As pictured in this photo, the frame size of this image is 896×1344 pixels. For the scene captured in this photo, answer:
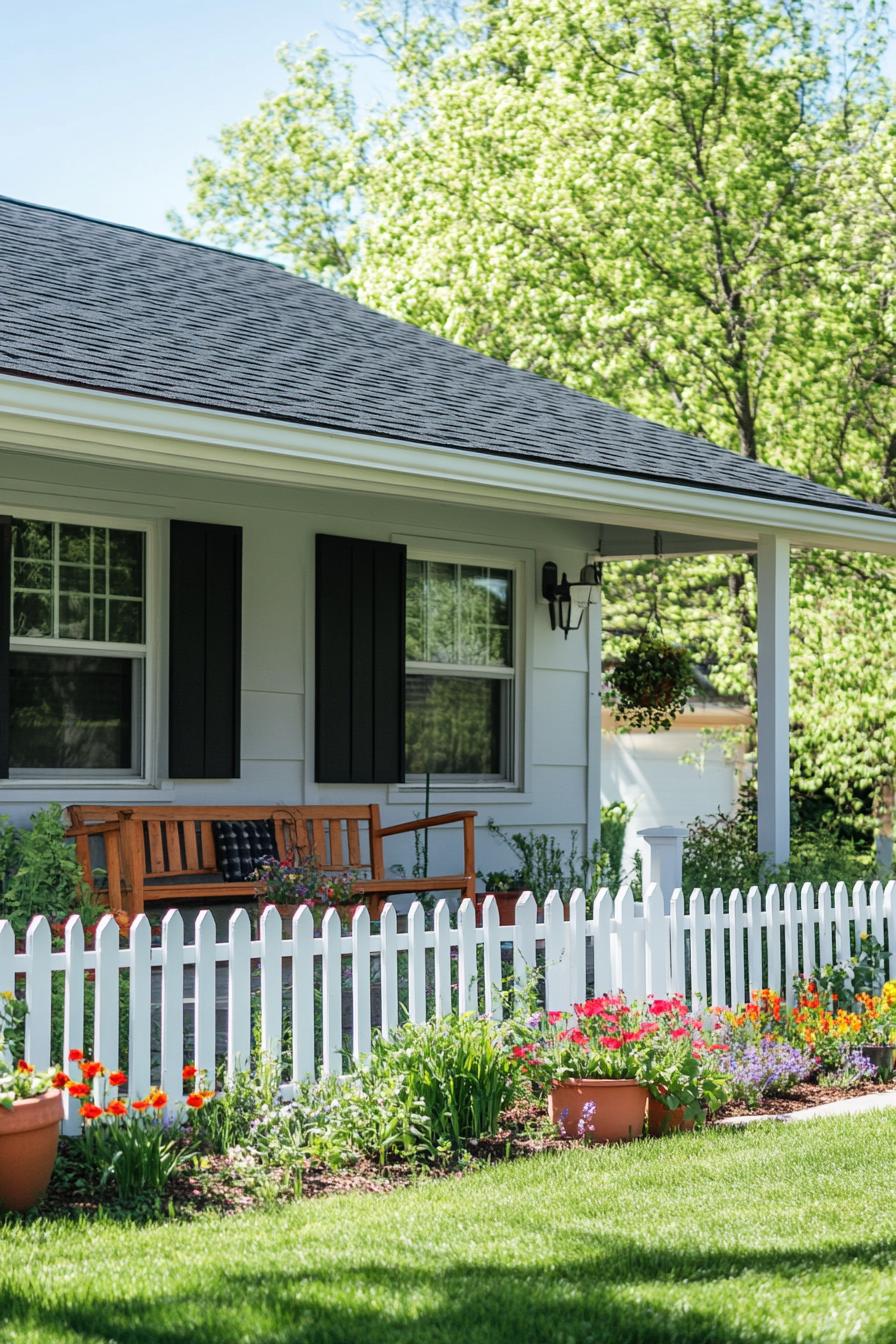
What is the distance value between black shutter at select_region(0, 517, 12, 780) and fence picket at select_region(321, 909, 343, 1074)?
10.8 ft

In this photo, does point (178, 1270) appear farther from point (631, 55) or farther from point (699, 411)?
point (631, 55)

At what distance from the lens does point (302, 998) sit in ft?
17.7

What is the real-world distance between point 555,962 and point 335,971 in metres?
1.09

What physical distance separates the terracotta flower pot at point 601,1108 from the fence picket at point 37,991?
1802 millimetres

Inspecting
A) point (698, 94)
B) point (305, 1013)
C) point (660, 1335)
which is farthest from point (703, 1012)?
point (698, 94)

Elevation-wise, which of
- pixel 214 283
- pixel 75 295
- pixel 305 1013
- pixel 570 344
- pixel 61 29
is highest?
pixel 61 29

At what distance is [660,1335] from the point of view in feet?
11.5

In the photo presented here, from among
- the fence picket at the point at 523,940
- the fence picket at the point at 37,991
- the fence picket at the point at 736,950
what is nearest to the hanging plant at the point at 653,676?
the fence picket at the point at 736,950

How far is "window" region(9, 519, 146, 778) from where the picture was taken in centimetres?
864

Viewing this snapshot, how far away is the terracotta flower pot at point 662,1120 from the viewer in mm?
5602

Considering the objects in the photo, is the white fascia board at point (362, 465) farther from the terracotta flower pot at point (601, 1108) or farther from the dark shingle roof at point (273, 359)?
the terracotta flower pot at point (601, 1108)

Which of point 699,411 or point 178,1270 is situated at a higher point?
point 699,411

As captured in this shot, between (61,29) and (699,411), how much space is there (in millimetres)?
23534

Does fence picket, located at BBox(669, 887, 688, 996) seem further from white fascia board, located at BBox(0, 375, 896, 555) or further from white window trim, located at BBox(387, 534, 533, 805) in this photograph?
white window trim, located at BBox(387, 534, 533, 805)
